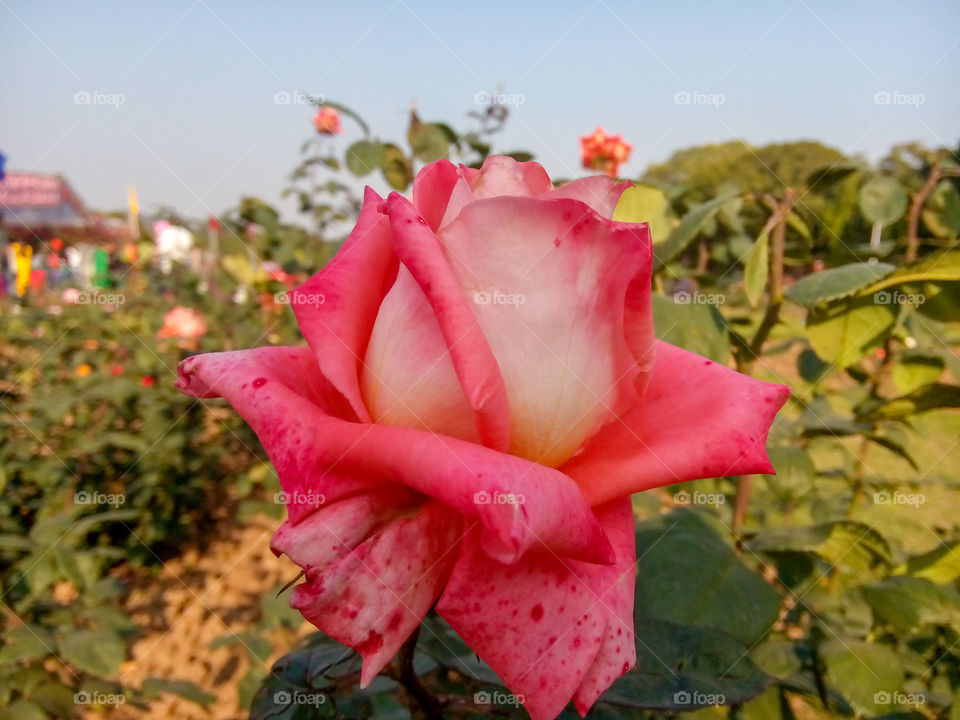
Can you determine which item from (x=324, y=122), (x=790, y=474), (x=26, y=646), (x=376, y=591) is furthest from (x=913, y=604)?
(x=324, y=122)

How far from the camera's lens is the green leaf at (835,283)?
2.82 feet

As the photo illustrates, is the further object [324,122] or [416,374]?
[324,122]

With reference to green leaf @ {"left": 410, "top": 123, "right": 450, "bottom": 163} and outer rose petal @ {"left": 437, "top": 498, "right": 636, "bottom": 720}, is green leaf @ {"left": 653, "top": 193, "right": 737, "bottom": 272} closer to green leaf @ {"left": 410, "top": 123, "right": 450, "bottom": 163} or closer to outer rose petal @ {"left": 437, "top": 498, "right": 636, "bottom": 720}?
green leaf @ {"left": 410, "top": 123, "right": 450, "bottom": 163}

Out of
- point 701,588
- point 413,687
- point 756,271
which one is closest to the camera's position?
point 413,687

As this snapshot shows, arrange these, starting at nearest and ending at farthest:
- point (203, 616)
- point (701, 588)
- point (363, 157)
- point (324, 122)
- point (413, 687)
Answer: point (413, 687)
point (701, 588)
point (363, 157)
point (324, 122)
point (203, 616)

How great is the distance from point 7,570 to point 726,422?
7.61ft

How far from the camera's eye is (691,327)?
84cm

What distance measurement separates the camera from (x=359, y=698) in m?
0.71

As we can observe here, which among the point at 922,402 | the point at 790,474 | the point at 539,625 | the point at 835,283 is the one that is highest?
the point at 835,283

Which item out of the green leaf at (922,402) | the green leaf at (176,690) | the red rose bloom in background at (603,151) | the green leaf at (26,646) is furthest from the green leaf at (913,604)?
the red rose bloom in background at (603,151)

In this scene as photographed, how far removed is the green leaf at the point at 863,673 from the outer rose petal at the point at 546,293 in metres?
0.66

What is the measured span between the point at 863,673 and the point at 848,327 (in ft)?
1.61

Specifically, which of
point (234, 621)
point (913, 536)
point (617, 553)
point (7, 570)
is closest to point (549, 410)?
point (617, 553)

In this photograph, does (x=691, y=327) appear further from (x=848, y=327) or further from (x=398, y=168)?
(x=398, y=168)
